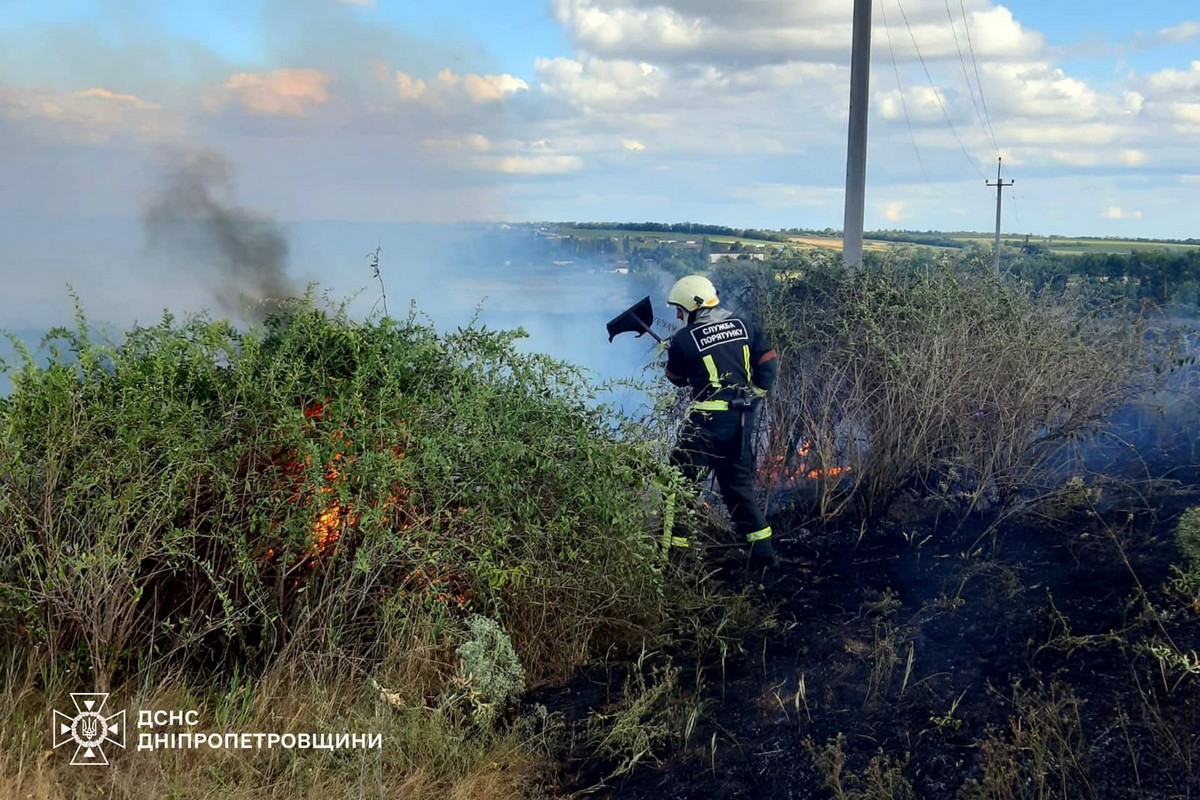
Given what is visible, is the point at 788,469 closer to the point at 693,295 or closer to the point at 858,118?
the point at 693,295

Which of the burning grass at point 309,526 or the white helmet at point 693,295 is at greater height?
the white helmet at point 693,295

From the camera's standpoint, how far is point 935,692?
12.8ft

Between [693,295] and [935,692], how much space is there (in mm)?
3137

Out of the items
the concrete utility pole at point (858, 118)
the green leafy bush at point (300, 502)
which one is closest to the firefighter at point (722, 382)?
the green leafy bush at point (300, 502)

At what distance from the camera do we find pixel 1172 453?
7211 mm

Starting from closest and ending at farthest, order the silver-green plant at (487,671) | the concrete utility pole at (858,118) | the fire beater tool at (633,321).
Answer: the silver-green plant at (487,671) < the fire beater tool at (633,321) < the concrete utility pole at (858,118)

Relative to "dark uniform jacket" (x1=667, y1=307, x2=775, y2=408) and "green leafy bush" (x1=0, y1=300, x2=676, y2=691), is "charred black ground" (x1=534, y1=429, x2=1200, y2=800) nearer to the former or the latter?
"green leafy bush" (x1=0, y1=300, x2=676, y2=691)

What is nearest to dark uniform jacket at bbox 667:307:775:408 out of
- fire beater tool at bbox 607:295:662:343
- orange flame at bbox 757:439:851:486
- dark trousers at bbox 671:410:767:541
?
dark trousers at bbox 671:410:767:541

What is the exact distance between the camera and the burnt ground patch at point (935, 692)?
3.33m

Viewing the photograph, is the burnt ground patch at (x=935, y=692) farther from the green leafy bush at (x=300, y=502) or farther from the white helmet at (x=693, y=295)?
the white helmet at (x=693, y=295)

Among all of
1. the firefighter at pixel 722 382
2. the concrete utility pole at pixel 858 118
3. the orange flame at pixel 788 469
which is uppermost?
the concrete utility pole at pixel 858 118

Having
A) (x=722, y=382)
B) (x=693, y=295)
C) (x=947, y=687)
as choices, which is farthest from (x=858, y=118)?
(x=947, y=687)

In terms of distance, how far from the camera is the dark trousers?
6148mm

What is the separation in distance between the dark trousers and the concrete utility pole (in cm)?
407
